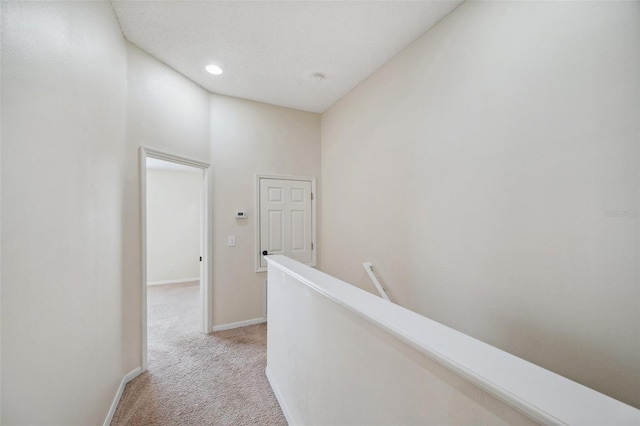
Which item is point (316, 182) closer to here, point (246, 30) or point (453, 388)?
point (246, 30)

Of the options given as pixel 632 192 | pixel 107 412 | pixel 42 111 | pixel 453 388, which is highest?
pixel 42 111

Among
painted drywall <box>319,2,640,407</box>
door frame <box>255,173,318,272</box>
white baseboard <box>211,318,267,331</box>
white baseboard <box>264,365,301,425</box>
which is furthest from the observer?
door frame <box>255,173,318,272</box>

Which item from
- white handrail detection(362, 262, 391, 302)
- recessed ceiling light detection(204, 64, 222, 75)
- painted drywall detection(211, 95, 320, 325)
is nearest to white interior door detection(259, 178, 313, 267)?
painted drywall detection(211, 95, 320, 325)

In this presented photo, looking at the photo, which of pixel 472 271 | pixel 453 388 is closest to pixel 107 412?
pixel 453 388

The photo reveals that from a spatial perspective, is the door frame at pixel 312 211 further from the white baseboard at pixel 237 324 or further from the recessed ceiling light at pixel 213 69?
the recessed ceiling light at pixel 213 69

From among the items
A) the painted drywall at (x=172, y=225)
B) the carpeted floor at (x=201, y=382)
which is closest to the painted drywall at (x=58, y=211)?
the carpeted floor at (x=201, y=382)

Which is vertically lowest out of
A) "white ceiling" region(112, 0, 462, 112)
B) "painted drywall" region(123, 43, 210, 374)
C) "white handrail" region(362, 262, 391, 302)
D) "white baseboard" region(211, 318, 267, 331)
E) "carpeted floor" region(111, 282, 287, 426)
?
"carpeted floor" region(111, 282, 287, 426)

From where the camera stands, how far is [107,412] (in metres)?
1.71

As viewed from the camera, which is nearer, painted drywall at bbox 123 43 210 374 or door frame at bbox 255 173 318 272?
painted drywall at bbox 123 43 210 374

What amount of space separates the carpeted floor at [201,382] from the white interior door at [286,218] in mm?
1065

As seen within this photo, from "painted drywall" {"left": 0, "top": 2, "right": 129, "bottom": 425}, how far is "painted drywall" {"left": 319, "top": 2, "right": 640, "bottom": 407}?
2259mm

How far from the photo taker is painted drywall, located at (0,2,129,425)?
2.91ft

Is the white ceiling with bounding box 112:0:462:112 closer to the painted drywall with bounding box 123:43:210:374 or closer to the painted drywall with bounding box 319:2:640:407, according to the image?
the painted drywall with bounding box 123:43:210:374

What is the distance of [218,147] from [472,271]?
9.77ft
